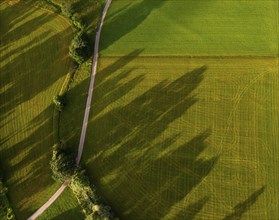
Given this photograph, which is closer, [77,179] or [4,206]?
[77,179]

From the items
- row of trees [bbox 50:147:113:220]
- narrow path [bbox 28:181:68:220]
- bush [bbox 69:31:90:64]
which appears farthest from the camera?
bush [bbox 69:31:90:64]

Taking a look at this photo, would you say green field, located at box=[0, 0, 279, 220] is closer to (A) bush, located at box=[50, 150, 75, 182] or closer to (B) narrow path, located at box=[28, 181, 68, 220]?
(B) narrow path, located at box=[28, 181, 68, 220]

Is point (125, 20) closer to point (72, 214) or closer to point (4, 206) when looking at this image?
point (72, 214)

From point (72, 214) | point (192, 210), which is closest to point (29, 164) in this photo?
point (72, 214)

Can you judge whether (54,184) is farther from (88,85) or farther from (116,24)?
(116,24)

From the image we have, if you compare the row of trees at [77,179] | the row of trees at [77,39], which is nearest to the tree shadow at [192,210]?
the row of trees at [77,179]

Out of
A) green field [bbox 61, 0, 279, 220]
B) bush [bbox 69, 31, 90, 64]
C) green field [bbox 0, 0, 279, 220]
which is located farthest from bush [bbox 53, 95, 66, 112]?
bush [bbox 69, 31, 90, 64]
